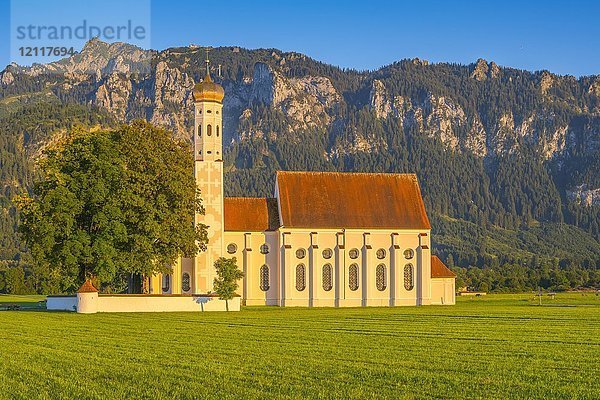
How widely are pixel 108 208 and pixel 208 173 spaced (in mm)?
16831

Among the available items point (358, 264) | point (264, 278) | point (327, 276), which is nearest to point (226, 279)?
point (264, 278)

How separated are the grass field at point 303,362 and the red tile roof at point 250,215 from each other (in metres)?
40.5

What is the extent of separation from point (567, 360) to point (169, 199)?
49054 mm

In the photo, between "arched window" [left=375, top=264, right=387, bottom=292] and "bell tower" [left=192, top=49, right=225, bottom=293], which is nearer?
"bell tower" [left=192, top=49, right=225, bottom=293]

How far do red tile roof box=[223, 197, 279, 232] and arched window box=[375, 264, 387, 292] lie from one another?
32.5 feet

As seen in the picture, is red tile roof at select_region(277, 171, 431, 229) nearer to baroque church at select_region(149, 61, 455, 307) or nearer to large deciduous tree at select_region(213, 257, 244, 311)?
baroque church at select_region(149, 61, 455, 307)

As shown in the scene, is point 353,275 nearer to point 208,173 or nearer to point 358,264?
point 358,264

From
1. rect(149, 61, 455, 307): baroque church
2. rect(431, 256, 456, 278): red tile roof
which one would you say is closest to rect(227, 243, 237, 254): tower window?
rect(149, 61, 455, 307): baroque church

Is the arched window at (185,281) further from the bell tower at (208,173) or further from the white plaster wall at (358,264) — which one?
the white plaster wall at (358,264)

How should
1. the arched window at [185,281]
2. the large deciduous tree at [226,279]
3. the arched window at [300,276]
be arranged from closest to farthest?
the large deciduous tree at [226,279] < the arched window at [185,281] < the arched window at [300,276]

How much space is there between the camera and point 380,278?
87.8 metres

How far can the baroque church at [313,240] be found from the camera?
85.0 m

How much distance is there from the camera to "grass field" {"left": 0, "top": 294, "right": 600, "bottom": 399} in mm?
21609

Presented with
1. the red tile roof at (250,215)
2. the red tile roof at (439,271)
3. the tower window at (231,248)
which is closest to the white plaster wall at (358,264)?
the red tile roof at (439,271)
